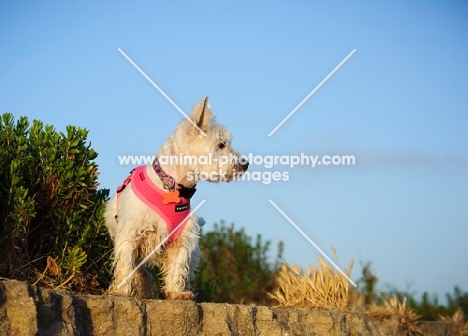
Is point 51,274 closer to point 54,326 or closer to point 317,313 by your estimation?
point 54,326

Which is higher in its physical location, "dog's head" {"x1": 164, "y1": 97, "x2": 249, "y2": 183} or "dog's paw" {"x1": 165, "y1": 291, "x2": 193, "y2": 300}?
"dog's head" {"x1": 164, "y1": 97, "x2": 249, "y2": 183}

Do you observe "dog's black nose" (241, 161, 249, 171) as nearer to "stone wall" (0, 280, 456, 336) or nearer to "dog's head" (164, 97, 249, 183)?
"dog's head" (164, 97, 249, 183)

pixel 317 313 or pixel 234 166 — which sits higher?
pixel 234 166

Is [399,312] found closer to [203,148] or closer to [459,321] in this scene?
[459,321]

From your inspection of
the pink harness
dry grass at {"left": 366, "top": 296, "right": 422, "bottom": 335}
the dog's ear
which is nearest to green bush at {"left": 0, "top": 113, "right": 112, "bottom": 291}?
the pink harness

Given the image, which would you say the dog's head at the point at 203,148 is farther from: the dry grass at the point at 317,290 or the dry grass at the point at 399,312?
the dry grass at the point at 399,312

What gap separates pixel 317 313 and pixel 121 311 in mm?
2786

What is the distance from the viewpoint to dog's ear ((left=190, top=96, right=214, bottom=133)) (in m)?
7.59

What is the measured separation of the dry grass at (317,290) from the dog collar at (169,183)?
1980mm

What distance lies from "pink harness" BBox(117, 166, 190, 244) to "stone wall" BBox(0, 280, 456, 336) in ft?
3.88

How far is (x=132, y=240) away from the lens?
7.18m

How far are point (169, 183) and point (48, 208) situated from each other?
1343 millimetres

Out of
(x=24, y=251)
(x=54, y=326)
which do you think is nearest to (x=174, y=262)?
(x=24, y=251)

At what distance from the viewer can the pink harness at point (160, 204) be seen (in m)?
7.16
